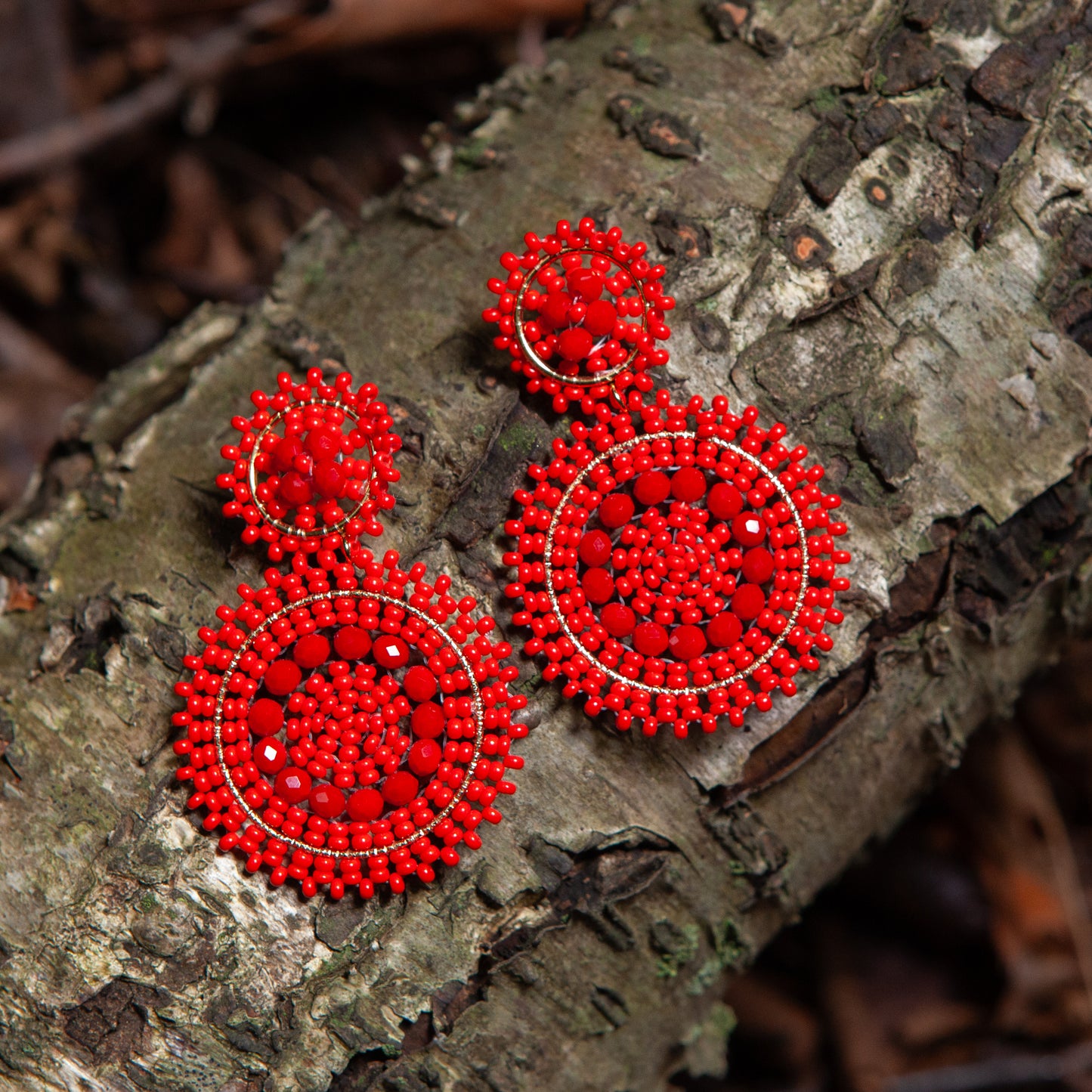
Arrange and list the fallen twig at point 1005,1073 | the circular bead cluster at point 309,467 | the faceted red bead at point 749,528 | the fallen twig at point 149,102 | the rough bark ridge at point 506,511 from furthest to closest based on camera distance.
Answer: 1. the fallen twig at point 149,102
2. the fallen twig at point 1005,1073
3. the faceted red bead at point 749,528
4. the circular bead cluster at point 309,467
5. the rough bark ridge at point 506,511

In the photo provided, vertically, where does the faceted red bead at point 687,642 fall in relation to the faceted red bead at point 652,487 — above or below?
below

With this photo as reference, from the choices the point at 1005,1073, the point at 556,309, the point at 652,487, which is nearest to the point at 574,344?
the point at 556,309

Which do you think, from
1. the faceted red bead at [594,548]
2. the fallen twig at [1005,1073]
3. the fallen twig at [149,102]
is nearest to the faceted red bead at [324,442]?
the faceted red bead at [594,548]

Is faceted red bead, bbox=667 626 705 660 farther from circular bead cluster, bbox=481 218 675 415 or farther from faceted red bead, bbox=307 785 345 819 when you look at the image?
faceted red bead, bbox=307 785 345 819

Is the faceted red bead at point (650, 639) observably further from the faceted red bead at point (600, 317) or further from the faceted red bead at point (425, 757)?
the faceted red bead at point (600, 317)

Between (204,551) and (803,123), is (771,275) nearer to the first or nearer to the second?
(803,123)
